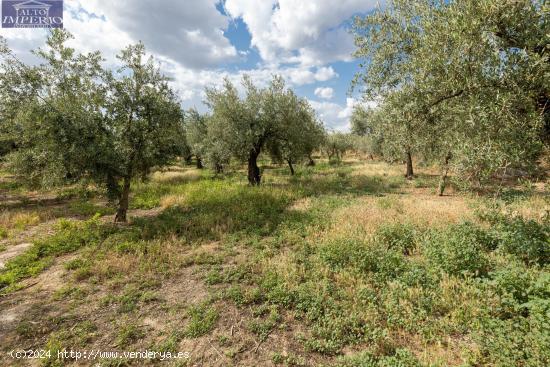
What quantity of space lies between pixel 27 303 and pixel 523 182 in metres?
13.9

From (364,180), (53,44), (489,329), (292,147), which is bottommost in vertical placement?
(489,329)

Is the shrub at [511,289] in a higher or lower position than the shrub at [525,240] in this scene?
lower

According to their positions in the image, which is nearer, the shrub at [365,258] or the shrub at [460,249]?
the shrub at [460,249]

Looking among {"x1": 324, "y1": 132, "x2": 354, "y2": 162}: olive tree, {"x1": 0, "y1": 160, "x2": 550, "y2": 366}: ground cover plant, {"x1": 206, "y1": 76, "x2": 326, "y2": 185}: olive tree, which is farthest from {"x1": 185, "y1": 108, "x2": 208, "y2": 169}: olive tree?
{"x1": 324, "y1": 132, "x2": 354, "y2": 162}: olive tree

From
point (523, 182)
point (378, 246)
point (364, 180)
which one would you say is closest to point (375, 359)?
point (378, 246)

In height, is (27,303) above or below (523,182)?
below

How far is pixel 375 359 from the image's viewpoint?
467cm

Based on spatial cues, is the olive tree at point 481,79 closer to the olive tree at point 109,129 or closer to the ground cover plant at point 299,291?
the ground cover plant at point 299,291

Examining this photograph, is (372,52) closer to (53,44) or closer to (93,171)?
(93,171)

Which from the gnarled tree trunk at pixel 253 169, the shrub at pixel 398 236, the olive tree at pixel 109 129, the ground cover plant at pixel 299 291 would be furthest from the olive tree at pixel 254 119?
the shrub at pixel 398 236

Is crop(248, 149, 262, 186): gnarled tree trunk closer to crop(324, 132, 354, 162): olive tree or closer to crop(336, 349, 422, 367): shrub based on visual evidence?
crop(336, 349, 422, 367): shrub

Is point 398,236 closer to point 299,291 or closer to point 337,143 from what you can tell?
point 299,291

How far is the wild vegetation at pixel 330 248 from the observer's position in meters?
5.15

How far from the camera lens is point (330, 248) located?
8664mm
